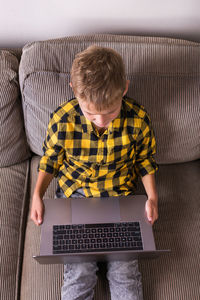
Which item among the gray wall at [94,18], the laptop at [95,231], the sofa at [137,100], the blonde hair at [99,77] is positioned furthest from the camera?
the gray wall at [94,18]

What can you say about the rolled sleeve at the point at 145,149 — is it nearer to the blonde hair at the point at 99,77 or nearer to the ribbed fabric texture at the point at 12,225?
the blonde hair at the point at 99,77

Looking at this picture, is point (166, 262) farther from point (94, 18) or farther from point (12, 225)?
point (94, 18)

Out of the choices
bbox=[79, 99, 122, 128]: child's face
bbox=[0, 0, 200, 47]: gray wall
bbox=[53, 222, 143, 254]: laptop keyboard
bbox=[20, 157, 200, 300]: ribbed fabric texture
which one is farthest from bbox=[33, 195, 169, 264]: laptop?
bbox=[0, 0, 200, 47]: gray wall

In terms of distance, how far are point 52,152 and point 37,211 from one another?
0.22 m

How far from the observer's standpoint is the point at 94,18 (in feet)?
4.00

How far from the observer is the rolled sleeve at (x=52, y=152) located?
101cm

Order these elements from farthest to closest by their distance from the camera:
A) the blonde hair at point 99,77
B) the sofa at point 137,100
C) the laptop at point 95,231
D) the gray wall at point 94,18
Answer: the gray wall at point 94,18, the sofa at point 137,100, the laptop at point 95,231, the blonde hair at point 99,77

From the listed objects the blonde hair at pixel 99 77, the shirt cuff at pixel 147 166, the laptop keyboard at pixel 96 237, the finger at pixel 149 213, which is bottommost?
the laptop keyboard at pixel 96 237

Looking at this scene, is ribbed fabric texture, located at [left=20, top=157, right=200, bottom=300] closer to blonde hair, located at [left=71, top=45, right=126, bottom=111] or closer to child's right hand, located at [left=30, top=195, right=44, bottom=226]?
child's right hand, located at [left=30, top=195, right=44, bottom=226]

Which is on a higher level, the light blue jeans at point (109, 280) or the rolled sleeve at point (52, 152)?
the rolled sleeve at point (52, 152)

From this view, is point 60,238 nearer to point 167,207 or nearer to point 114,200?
point 114,200

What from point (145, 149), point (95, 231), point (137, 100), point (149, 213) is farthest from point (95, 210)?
point (137, 100)

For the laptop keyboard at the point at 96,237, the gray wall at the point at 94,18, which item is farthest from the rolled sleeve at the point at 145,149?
the gray wall at the point at 94,18

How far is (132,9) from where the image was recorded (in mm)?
1195
